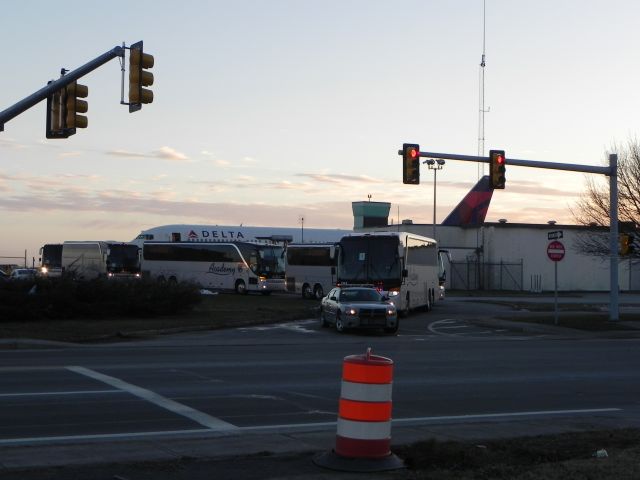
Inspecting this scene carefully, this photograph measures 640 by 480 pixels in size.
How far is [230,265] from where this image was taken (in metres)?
59.5

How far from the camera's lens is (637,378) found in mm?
18688

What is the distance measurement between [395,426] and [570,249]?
65594mm

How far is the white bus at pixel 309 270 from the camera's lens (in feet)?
177

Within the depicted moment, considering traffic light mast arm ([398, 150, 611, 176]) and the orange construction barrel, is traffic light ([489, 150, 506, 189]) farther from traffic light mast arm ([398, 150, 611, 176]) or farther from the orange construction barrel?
the orange construction barrel

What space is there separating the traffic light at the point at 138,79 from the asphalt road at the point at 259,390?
5.05m

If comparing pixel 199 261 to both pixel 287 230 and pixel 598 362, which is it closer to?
pixel 287 230

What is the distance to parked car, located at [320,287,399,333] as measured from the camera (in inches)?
1178

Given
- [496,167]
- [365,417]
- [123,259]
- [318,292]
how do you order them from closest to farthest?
[365,417]
[496,167]
[318,292]
[123,259]

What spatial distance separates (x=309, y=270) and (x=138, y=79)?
121 feet

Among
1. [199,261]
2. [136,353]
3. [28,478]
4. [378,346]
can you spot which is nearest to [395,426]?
[28,478]

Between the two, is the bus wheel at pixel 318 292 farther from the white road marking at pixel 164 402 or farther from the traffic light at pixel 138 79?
the white road marking at pixel 164 402

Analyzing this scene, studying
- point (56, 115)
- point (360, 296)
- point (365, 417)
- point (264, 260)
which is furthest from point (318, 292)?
point (365, 417)

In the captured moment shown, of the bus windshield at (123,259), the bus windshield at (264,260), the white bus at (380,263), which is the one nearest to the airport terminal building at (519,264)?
the bus windshield at (264,260)

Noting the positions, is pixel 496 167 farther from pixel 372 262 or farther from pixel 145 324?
pixel 145 324
